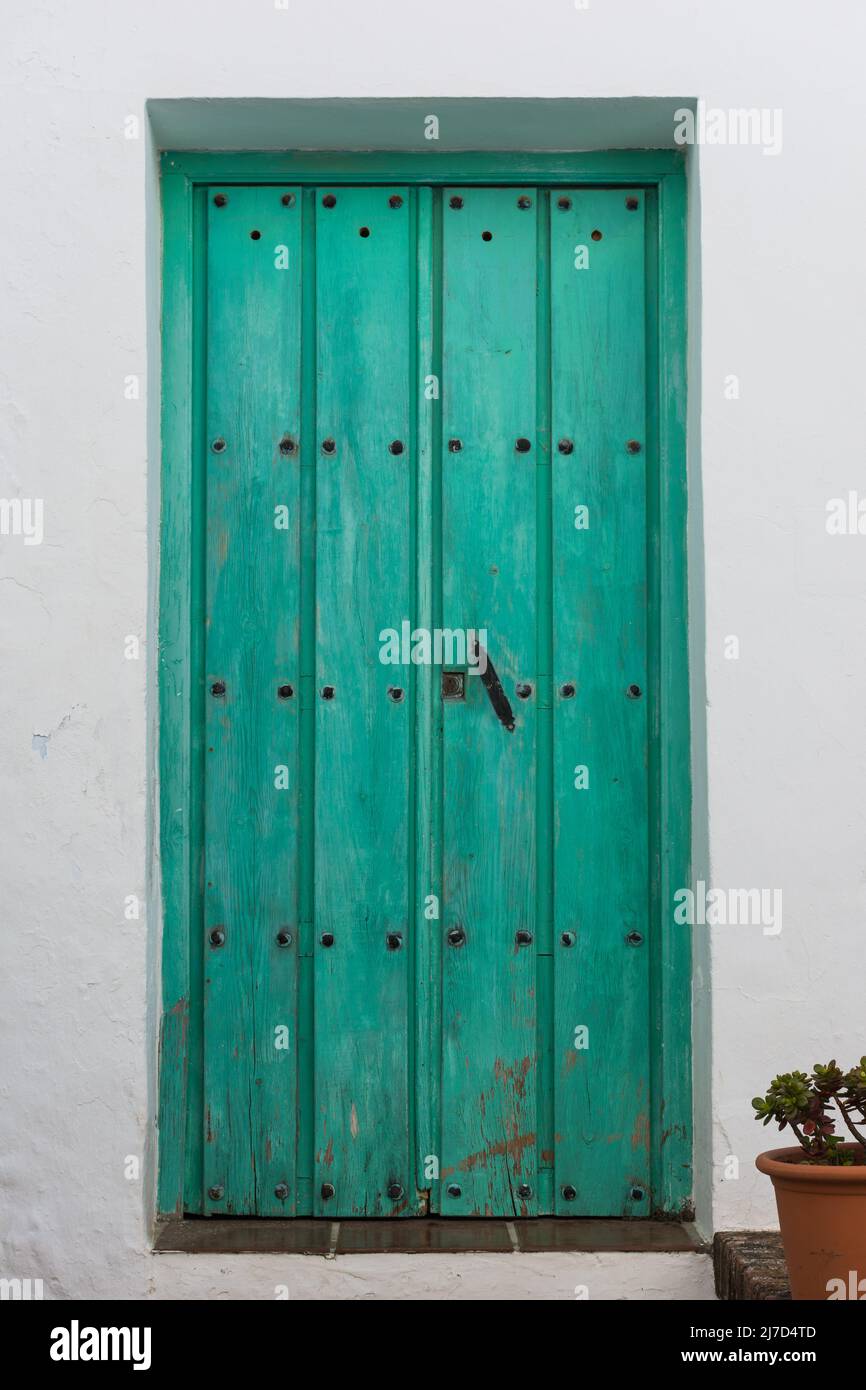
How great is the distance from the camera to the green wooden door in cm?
329

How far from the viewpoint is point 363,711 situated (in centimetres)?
333

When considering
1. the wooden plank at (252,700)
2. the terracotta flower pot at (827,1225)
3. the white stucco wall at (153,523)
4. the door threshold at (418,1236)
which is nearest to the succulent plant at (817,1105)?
the terracotta flower pot at (827,1225)

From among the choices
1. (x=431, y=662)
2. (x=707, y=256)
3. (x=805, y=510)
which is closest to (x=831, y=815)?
(x=805, y=510)

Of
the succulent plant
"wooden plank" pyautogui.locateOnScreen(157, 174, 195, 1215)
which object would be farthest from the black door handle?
the succulent plant

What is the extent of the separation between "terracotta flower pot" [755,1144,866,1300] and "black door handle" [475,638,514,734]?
1.13 metres

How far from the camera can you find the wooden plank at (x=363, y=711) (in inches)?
129

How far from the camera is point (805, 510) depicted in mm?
3189

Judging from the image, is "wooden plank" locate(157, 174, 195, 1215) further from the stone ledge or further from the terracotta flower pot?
the terracotta flower pot

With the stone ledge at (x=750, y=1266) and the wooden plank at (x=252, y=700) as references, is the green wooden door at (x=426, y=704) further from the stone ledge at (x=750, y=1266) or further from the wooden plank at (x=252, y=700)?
the stone ledge at (x=750, y=1266)

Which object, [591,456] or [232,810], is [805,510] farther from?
[232,810]

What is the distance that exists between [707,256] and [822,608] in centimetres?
77

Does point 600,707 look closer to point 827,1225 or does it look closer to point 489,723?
point 489,723

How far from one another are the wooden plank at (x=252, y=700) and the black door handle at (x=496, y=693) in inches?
16.1

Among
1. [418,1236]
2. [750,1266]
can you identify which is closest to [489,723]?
[418,1236]
